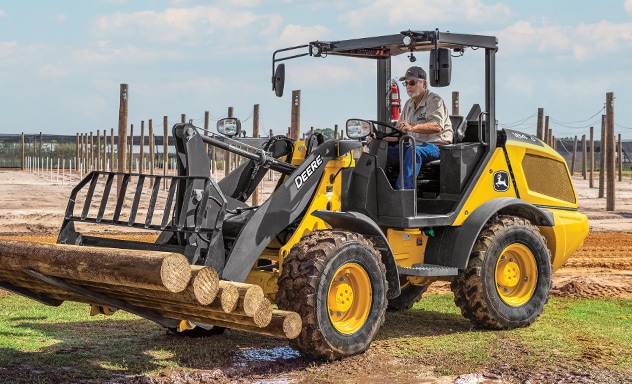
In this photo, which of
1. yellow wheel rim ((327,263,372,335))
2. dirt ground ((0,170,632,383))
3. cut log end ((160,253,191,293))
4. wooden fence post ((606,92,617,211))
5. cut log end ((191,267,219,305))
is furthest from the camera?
wooden fence post ((606,92,617,211))

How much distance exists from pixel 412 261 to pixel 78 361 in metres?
3.09

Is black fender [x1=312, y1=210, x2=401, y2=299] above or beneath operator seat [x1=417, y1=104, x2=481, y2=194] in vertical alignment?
beneath

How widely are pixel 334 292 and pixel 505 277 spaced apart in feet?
7.82

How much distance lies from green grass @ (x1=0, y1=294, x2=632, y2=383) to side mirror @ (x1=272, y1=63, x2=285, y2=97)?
2298 mm

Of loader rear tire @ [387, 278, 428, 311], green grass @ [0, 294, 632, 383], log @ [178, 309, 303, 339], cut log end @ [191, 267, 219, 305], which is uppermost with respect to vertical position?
cut log end @ [191, 267, 219, 305]

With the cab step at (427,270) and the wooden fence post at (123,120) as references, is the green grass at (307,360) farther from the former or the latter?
the wooden fence post at (123,120)

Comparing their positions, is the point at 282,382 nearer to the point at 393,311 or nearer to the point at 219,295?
the point at 219,295

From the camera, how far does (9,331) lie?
8.97 metres

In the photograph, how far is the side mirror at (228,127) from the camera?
8.48 meters

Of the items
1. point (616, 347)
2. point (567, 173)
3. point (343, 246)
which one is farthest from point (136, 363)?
point (567, 173)

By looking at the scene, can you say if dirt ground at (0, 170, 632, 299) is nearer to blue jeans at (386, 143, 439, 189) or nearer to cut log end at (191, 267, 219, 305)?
blue jeans at (386, 143, 439, 189)

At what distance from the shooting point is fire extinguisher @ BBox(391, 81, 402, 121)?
9758 mm

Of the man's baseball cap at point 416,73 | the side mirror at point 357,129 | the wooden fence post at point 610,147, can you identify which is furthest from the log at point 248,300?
the wooden fence post at point 610,147

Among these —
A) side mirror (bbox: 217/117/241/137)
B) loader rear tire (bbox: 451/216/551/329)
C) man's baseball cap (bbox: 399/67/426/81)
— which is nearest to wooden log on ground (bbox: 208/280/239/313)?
side mirror (bbox: 217/117/241/137)
